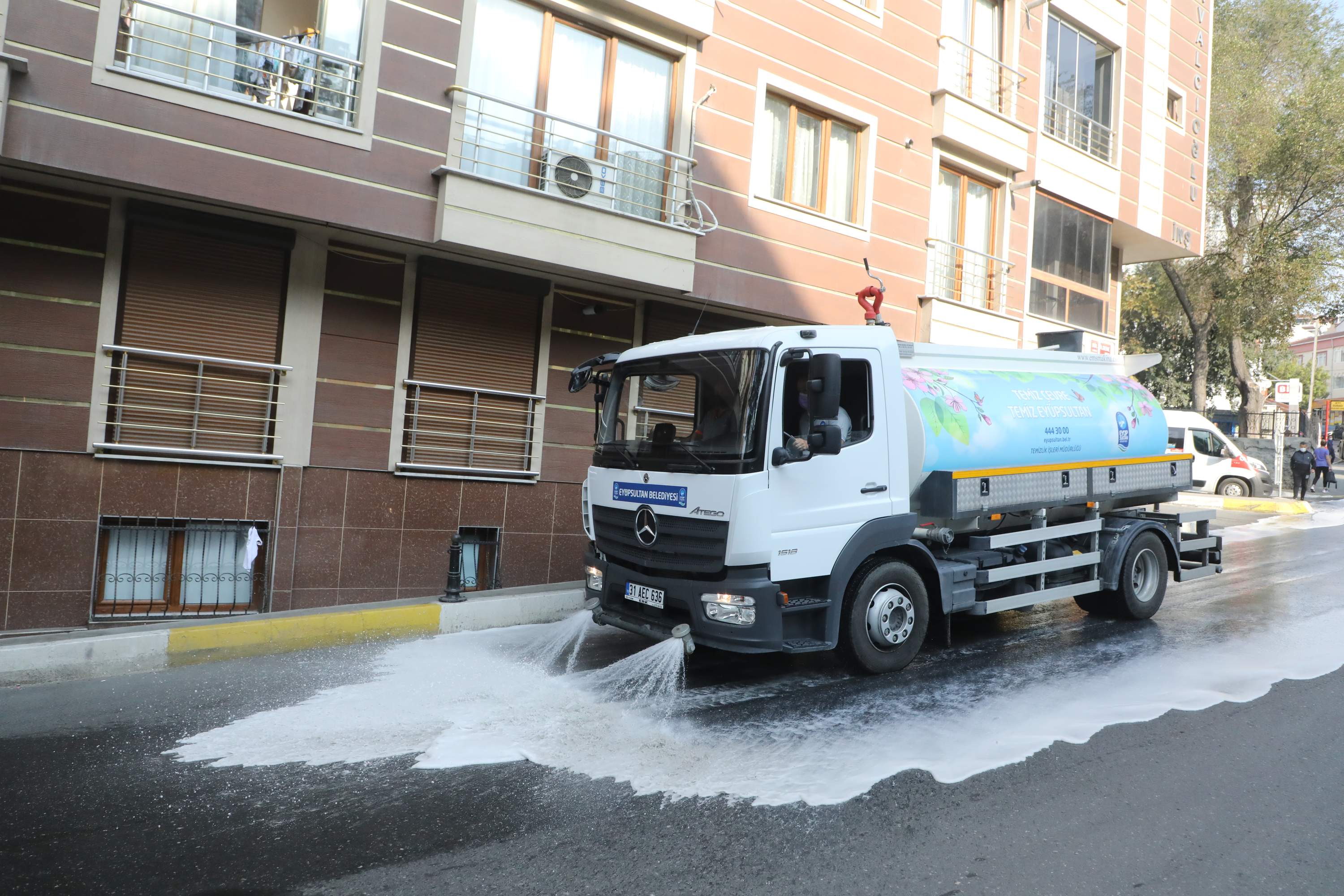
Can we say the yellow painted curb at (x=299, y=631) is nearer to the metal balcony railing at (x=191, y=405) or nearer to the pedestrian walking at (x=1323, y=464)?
the metal balcony railing at (x=191, y=405)

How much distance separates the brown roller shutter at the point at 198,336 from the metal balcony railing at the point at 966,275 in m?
9.64

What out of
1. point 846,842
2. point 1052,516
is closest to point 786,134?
point 1052,516

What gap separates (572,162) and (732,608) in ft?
20.8

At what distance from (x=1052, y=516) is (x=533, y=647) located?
486 centimetres

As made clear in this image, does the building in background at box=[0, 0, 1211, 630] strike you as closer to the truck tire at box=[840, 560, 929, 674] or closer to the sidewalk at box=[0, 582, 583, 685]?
the sidewalk at box=[0, 582, 583, 685]

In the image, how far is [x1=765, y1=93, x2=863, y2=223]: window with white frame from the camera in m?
12.3

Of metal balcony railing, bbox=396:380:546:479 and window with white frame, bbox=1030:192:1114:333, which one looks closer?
metal balcony railing, bbox=396:380:546:479

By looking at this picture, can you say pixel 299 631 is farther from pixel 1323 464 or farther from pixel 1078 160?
pixel 1323 464

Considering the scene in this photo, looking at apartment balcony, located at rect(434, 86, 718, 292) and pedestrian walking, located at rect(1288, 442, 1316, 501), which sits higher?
apartment balcony, located at rect(434, 86, 718, 292)

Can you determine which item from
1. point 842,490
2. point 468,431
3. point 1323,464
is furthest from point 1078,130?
point 1323,464

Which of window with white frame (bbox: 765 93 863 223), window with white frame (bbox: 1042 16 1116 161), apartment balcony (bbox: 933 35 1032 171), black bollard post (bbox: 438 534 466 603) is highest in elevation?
window with white frame (bbox: 1042 16 1116 161)

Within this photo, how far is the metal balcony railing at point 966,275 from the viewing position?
1434 cm

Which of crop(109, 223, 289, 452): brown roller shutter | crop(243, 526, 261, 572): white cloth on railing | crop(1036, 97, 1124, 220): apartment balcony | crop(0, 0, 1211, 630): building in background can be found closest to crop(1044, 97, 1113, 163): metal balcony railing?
crop(1036, 97, 1124, 220): apartment balcony

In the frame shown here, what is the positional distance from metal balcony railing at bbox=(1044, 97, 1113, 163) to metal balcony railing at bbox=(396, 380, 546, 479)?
11.6m
